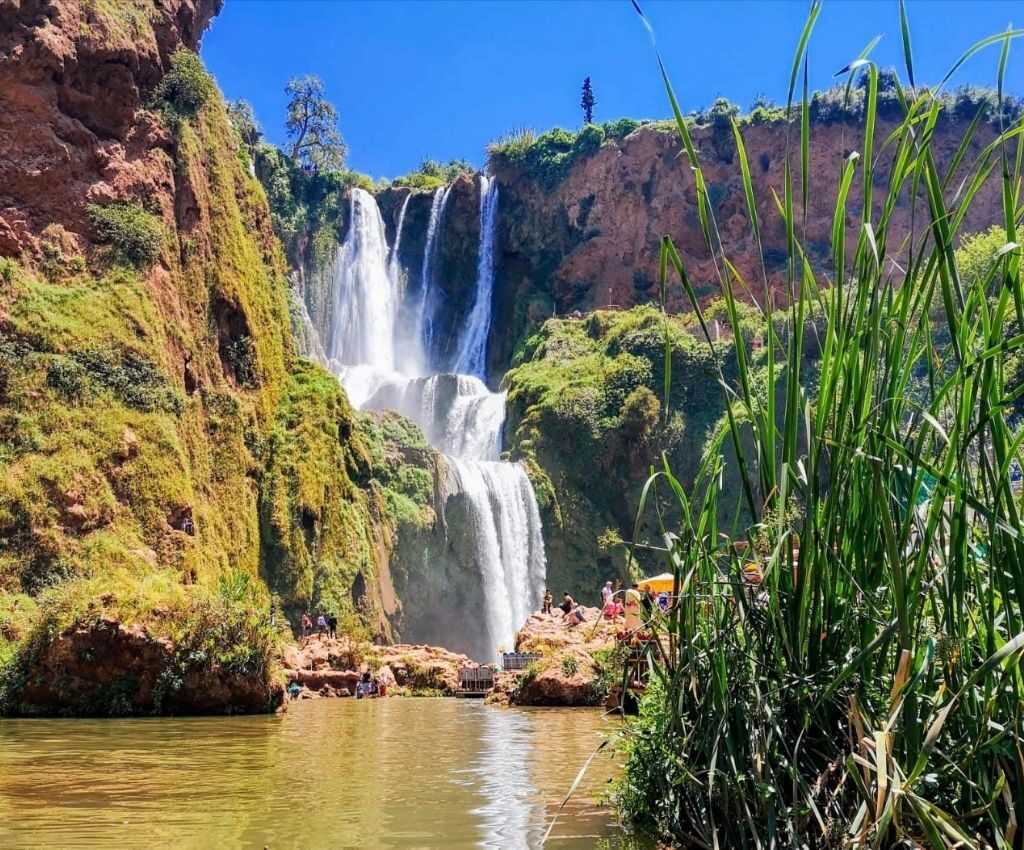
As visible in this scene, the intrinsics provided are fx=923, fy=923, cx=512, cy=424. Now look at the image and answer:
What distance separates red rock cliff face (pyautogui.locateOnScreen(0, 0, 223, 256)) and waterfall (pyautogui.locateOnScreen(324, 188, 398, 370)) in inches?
914

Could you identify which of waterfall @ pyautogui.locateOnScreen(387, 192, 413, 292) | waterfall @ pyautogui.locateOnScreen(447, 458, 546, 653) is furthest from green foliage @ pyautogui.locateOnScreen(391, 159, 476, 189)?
waterfall @ pyautogui.locateOnScreen(447, 458, 546, 653)

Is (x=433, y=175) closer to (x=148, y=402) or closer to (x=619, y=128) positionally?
(x=619, y=128)

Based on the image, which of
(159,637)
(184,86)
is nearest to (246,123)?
(184,86)

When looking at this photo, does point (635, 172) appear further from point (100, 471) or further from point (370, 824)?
point (370, 824)

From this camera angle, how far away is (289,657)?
2438 cm

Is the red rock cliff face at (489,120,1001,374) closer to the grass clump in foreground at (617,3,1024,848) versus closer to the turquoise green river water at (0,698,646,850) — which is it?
the turquoise green river water at (0,698,646,850)

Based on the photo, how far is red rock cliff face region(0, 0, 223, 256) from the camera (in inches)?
1023

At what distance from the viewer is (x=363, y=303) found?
53.3m

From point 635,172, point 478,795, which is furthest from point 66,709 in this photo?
point 635,172

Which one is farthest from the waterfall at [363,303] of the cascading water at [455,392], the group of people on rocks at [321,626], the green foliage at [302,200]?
the group of people on rocks at [321,626]

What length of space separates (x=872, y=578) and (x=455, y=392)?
1760 inches

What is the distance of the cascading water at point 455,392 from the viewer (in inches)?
1519

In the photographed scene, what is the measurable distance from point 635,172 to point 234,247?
30763 mm

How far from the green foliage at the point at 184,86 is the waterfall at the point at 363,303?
21.5 m
